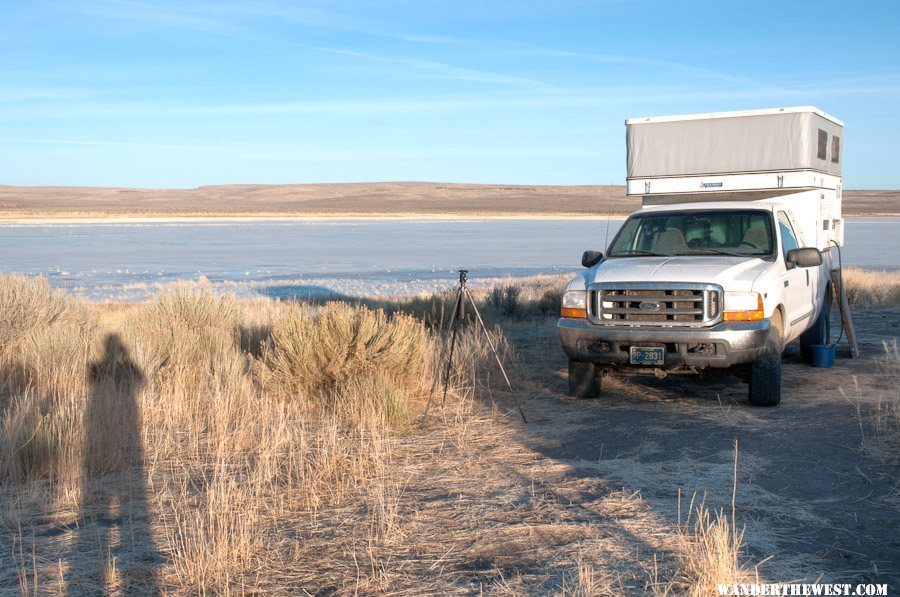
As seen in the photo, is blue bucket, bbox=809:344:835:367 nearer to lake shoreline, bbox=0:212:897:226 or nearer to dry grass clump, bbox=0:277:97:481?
dry grass clump, bbox=0:277:97:481

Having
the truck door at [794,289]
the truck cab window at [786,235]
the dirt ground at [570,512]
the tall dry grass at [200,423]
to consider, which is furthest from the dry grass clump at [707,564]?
the truck cab window at [786,235]

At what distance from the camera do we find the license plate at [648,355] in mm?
8195

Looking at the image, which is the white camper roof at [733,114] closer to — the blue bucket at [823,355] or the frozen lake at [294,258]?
the blue bucket at [823,355]

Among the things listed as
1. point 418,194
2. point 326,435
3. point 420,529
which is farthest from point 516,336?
point 418,194

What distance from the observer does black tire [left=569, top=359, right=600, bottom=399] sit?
353 inches

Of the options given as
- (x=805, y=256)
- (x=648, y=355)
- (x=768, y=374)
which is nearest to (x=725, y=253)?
(x=805, y=256)

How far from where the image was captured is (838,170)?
12.7 meters

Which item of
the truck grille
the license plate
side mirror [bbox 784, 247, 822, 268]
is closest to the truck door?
side mirror [bbox 784, 247, 822, 268]

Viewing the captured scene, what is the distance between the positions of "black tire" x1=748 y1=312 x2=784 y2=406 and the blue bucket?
2620 millimetres

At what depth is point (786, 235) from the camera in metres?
9.78

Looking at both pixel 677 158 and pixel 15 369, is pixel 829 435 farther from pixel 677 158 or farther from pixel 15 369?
pixel 15 369

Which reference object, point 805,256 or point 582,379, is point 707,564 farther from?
point 805,256

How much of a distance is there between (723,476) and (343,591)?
9.93 ft

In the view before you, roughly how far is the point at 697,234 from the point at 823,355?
2.49 m
